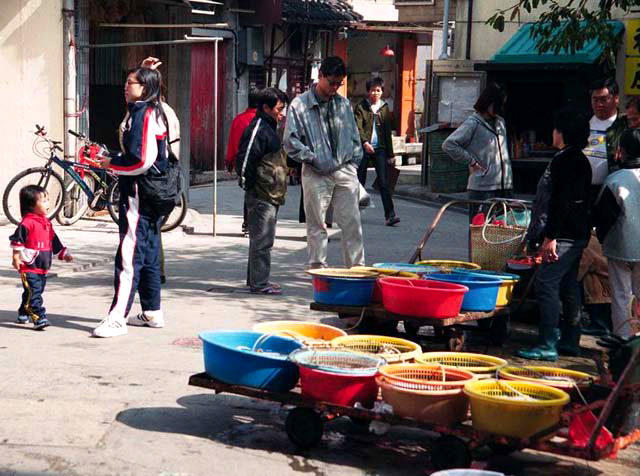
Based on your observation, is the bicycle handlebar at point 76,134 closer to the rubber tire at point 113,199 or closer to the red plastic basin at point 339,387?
the rubber tire at point 113,199

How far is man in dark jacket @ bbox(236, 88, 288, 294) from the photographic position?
32.7 feet

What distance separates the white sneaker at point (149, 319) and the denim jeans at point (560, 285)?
2824 millimetres

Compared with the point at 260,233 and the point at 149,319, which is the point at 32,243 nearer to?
the point at 149,319

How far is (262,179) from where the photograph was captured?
997 cm

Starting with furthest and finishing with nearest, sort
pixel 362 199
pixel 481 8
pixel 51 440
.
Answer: pixel 481 8, pixel 362 199, pixel 51 440

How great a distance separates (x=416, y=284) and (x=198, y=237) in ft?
24.3

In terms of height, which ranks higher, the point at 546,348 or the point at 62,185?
the point at 62,185

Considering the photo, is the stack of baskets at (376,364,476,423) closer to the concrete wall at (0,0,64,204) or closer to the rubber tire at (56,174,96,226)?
the rubber tire at (56,174,96,226)

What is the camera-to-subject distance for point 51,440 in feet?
18.6

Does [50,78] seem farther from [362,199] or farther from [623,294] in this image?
[623,294]

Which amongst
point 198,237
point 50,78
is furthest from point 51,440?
point 50,78

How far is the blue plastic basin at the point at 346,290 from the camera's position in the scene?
715cm

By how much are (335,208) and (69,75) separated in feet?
19.9

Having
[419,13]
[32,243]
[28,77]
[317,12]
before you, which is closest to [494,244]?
[32,243]
